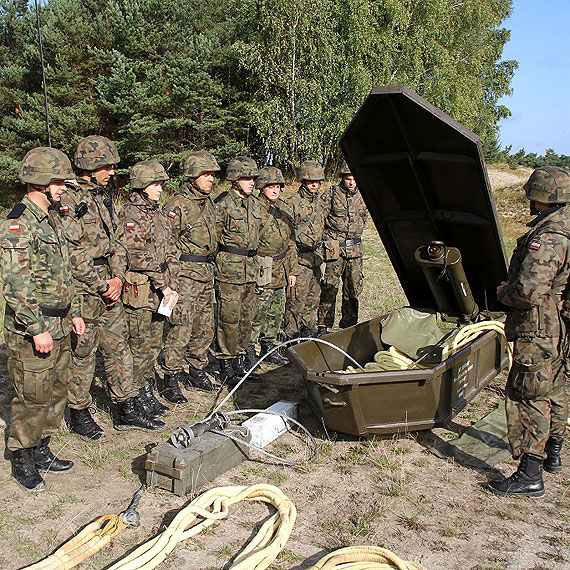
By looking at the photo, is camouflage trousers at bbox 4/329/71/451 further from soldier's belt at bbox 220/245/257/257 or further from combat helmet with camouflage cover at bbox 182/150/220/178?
soldier's belt at bbox 220/245/257/257

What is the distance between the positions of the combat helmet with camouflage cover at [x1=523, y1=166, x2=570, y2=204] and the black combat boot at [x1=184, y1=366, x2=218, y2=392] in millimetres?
3552

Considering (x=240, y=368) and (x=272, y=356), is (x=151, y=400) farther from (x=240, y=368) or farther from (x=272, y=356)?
(x=272, y=356)

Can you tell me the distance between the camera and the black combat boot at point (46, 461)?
4.38m

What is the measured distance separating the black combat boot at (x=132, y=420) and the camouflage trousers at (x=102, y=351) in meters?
0.09

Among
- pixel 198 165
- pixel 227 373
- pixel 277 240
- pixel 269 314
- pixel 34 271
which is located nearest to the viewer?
pixel 34 271

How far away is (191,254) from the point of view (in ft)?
19.4

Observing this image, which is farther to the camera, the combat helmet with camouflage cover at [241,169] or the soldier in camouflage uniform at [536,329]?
the combat helmet with camouflage cover at [241,169]

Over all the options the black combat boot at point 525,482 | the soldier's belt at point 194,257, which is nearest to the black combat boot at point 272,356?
the soldier's belt at point 194,257

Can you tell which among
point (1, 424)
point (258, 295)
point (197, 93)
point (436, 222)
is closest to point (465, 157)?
point (436, 222)

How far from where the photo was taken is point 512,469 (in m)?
4.50

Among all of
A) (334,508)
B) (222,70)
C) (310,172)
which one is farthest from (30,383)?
(222,70)

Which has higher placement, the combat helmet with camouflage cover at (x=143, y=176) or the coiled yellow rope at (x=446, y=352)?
the combat helmet with camouflage cover at (x=143, y=176)

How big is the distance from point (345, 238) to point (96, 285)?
3877mm

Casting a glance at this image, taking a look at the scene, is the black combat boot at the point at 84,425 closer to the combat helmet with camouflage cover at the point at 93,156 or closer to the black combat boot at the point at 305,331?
the combat helmet with camouflage cover at the point at 93,156
